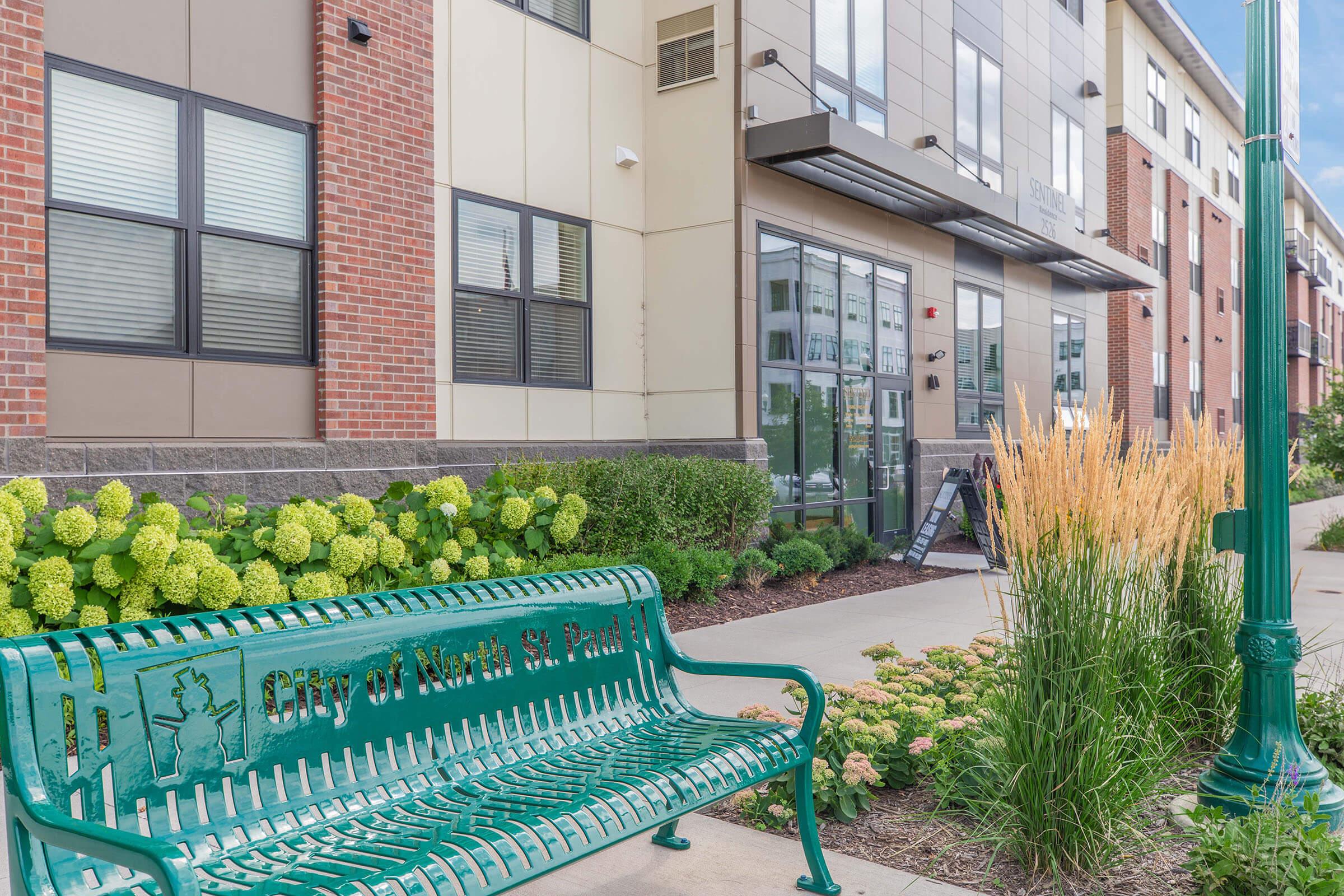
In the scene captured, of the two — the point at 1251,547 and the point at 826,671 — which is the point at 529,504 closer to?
the point at 826,671

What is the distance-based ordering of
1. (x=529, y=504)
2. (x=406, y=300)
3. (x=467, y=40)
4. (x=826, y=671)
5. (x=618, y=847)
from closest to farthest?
1. (x=618, y=847)
2. (x=826, y=671)
3. (x=529, y=504)
4. (x=406, y=300)
5. (x=467, y=40)

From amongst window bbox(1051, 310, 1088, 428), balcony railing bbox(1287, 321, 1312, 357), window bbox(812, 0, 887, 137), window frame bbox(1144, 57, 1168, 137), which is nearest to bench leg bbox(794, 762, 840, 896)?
window bbox(812, 0, 887, 137)

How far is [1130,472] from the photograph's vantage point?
11.5 feet

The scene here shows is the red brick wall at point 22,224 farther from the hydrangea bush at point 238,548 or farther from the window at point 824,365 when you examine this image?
the window at point 824,365

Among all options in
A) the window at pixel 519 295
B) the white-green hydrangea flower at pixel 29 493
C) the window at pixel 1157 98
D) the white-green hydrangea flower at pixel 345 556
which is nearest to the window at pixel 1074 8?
the window at pixel 1157 98

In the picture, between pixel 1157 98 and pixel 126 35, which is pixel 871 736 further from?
pixel 1157 98

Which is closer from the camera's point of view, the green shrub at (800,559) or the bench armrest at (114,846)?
the bench armrest at (114,846)

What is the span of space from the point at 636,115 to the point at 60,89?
659 centimetres

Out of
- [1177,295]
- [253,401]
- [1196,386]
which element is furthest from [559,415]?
[1196,386]

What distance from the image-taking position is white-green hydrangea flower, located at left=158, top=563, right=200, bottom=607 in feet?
17.3

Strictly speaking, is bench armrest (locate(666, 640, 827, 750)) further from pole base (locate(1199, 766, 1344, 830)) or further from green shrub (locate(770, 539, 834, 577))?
green shrub (locate(770, 539, 834, 577))

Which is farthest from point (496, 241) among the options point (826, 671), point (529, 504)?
point (826, 671)

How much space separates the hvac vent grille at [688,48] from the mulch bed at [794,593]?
586 centimetres

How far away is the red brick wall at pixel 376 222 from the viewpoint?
27.0 ft
